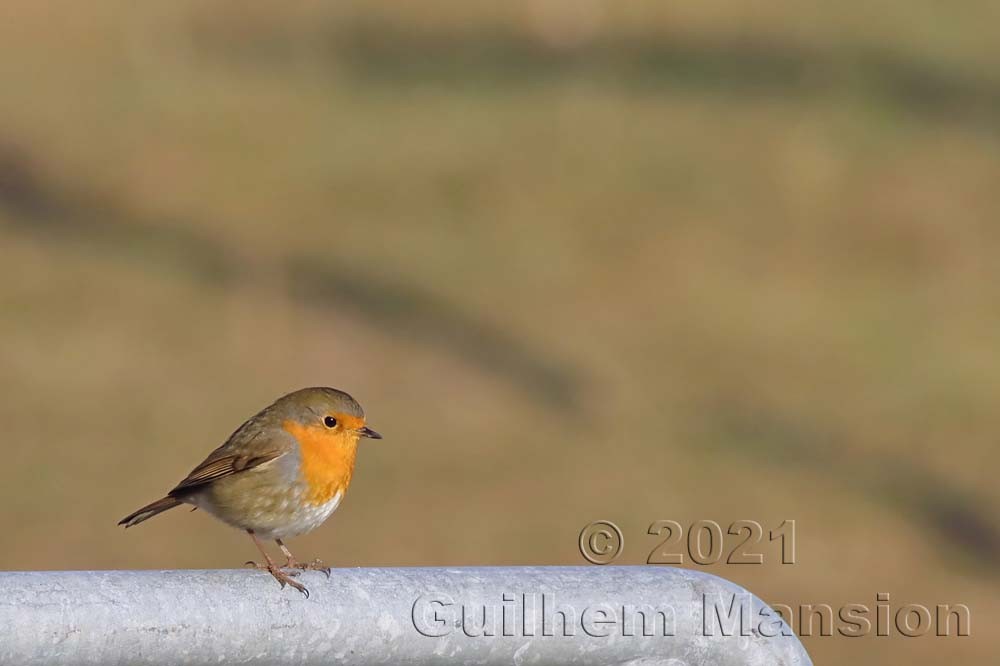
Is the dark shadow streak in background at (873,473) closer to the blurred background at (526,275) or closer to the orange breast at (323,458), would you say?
the blurred background at (526,275)

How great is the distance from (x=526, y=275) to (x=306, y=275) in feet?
6.61

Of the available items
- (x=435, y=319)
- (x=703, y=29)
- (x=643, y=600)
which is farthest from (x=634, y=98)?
(x=643, y=600)

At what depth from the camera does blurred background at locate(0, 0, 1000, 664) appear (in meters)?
12.6

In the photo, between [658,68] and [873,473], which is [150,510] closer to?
[873,473]

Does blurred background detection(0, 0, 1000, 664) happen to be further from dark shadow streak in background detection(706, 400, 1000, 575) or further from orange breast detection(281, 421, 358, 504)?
orange breast detection(281, 421, 358, 504)

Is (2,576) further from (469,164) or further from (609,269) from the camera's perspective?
(469,164)

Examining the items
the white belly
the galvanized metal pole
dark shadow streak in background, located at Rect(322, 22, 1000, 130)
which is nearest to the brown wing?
the white belly

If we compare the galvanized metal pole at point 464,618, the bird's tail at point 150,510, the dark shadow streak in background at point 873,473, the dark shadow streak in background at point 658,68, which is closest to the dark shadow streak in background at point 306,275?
the dark shadow streak in background at point 873,473

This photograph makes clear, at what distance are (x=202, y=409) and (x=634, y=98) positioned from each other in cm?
660

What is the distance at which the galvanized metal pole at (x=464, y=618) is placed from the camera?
92.8 inches

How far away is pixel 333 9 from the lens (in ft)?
62.5

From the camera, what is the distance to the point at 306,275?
1566cm

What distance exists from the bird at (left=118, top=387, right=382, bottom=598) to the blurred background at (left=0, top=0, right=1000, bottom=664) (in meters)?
6.46

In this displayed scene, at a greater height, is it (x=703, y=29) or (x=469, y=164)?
(x=703, y=29)
